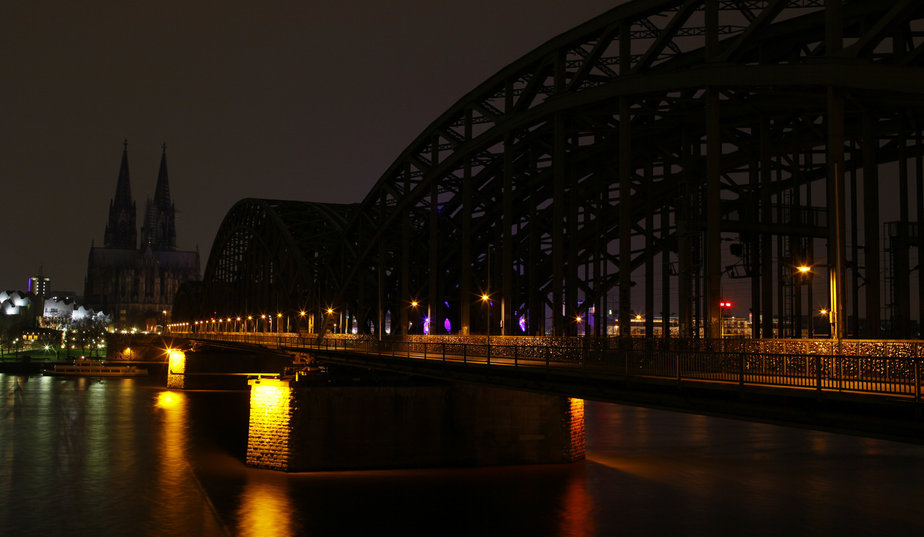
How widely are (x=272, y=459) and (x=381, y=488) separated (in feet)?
22.7

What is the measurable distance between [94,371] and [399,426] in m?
103

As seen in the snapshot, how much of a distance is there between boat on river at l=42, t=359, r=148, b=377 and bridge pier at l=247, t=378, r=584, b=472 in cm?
9661

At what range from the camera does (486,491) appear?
38750 mm

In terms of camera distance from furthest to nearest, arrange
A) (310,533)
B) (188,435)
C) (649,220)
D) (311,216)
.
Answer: (311,216), (188,435), (649,220), (310,533)

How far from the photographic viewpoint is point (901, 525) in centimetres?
3500

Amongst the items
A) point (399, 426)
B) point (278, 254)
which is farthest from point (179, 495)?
point (278, 254)

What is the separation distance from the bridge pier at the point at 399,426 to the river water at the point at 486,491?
78 cm

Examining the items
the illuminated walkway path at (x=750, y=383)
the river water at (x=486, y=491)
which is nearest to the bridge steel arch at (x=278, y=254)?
the river water at (x=486, y=491)

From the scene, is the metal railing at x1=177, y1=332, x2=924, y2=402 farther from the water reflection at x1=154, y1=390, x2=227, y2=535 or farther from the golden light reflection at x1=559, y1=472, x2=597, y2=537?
the water reflection at x1=154, y1=390, x2=227, y2=535

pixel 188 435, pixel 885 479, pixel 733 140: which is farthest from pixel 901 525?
pixel 188 435

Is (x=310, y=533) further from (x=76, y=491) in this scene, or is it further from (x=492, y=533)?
(x=76, y=491)

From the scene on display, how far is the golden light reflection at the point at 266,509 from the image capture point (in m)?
33.8

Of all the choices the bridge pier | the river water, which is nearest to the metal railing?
the bridge pier

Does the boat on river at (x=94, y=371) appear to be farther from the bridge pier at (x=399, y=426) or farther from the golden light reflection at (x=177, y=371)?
the bridge pier at (x=399, y=426)
